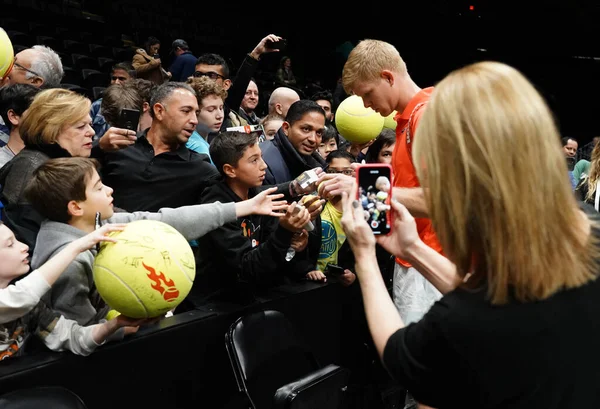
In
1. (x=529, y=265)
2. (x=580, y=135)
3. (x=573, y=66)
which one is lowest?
(x=580, y=135)

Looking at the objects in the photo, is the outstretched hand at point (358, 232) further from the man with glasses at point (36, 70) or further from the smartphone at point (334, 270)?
the man with glasses at point (36, 70)

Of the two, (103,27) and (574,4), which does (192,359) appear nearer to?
(103,27)

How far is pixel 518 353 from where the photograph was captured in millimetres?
1138

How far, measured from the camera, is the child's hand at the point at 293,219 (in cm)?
255

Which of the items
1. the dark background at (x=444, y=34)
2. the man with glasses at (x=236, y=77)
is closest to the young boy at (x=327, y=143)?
the man with glasses at (x=236, y=77)

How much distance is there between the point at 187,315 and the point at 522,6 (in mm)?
12930

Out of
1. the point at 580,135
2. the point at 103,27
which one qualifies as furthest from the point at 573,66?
the point at 103,27

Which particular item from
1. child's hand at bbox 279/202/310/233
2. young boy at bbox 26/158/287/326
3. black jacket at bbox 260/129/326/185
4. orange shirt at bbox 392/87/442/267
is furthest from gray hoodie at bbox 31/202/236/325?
black jacket at bbox 260/129/326/185

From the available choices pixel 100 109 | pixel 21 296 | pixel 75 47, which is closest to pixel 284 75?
pixel 75 47

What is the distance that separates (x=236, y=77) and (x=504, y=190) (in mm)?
3913

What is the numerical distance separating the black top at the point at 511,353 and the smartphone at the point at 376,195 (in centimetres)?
44

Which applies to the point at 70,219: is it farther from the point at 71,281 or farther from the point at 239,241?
the point at 239,241

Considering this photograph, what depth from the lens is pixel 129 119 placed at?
3012 mm

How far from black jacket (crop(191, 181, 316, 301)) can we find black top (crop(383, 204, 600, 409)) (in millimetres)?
1473
